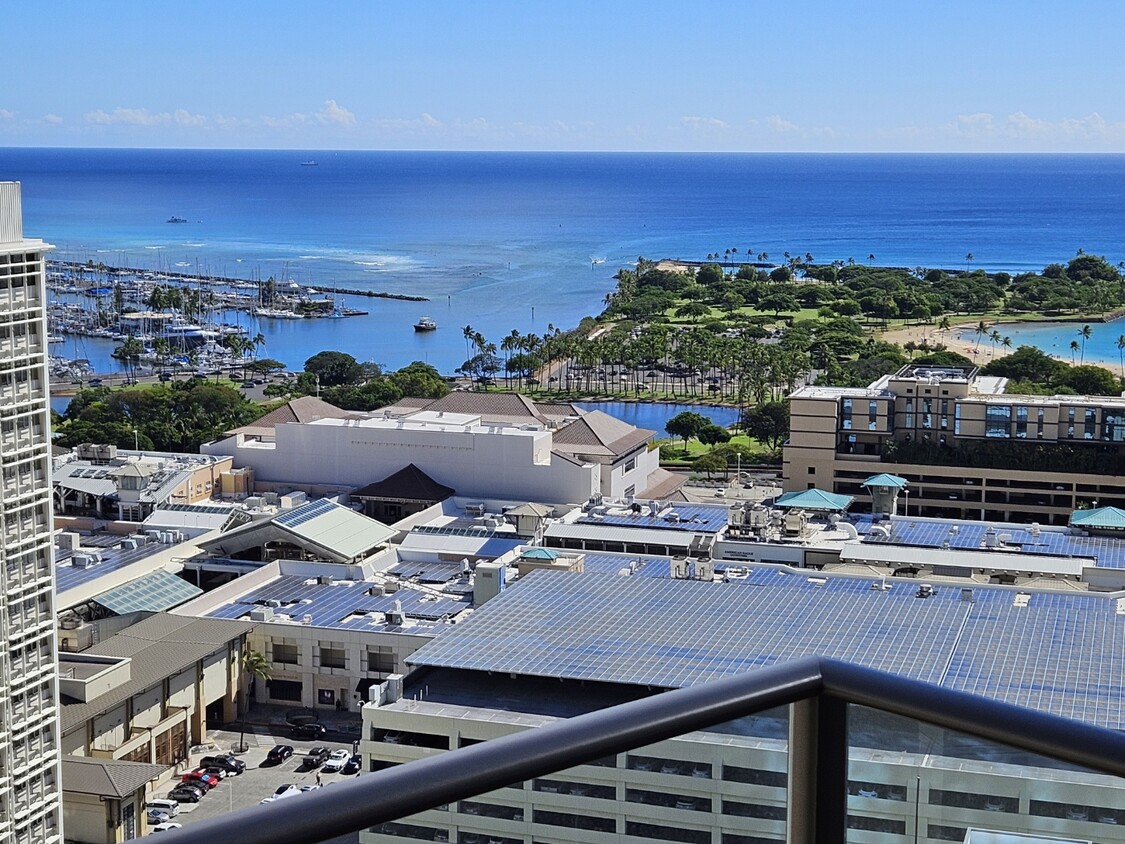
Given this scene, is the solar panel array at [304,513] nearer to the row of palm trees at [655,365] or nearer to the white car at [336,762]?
the white car at [336,762]

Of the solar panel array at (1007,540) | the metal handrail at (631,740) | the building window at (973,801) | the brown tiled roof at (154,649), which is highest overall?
the metal handrail at (631,740)

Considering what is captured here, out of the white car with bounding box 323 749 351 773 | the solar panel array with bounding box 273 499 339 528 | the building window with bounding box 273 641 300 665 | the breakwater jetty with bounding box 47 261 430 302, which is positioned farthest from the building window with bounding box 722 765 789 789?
the breakwater jetty with bounding box 47 261 430 302

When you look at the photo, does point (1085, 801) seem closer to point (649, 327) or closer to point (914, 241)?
point (649, 327)

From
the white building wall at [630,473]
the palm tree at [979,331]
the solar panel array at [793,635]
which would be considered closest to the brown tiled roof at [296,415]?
the white building wall at [630,473]

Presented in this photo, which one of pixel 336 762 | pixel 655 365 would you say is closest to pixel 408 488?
pixel 336 762

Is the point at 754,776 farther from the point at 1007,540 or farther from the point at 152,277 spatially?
the point at 152,277
